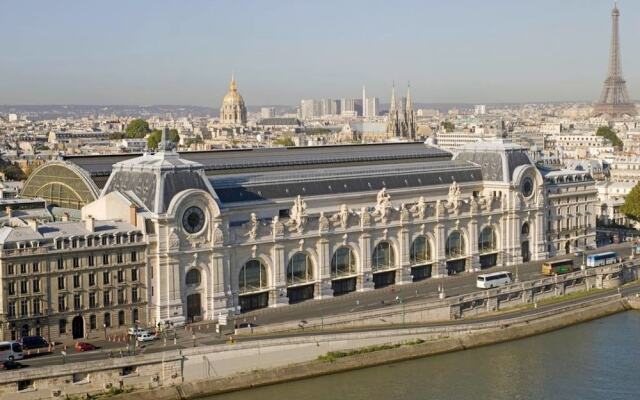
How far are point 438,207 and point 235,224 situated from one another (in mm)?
13470

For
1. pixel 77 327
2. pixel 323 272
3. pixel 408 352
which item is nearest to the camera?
pixel 77 327

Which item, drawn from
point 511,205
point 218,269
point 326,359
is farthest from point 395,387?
point 511,205

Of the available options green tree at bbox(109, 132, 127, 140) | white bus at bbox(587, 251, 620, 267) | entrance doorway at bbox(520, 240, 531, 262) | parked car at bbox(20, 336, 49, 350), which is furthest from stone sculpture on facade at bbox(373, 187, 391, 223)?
green tree at bbox(109, 132, 127, 140)

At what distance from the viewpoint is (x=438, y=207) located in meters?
61.6

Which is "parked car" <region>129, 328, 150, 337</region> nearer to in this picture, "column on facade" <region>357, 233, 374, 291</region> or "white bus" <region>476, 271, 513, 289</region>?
"column on facade" <region>357, 233, 374, 291</region>

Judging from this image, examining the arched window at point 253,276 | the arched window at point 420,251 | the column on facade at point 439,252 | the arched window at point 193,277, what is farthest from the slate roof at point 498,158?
the arched window at point 193,277

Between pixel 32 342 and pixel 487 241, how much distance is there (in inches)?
1173

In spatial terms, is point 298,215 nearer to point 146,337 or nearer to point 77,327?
point 146,337

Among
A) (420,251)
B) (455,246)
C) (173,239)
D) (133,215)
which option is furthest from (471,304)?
(133,215)

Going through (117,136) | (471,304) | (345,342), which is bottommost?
(345,342)

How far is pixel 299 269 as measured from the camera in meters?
55.2

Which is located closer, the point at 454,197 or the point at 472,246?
the point at 454,197

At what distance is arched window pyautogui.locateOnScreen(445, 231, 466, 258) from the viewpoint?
62688 millimetres

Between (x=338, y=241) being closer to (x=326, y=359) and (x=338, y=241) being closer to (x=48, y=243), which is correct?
(x=326, y=359)
